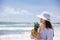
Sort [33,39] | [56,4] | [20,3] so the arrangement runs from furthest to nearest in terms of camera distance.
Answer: [56,4] → [20,3] → [33,39]

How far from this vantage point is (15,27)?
2404 millimetres

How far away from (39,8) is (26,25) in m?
0.32

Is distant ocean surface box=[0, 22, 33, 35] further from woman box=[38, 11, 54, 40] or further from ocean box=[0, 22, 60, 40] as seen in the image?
woman box=[38, 11, 54, 40]

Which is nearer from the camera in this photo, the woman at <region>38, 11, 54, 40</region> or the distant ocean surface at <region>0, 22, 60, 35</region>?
the woman at <region>38, 11, 54, 40</region>

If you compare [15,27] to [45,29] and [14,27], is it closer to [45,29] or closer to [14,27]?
[14,27]

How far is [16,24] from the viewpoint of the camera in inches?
91.5

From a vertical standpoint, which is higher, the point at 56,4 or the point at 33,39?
the point at 56,4

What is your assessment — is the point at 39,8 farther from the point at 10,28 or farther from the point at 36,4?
the point at 10,28

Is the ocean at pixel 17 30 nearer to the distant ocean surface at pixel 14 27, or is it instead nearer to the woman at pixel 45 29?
the distant ocean surface at pixel 14 27

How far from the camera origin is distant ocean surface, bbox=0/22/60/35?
7.34ft

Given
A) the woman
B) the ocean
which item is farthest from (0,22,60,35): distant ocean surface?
the woman

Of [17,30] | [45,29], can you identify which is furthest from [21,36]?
[45,29]

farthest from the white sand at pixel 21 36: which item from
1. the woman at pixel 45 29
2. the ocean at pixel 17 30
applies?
the woman at pixel 45 29

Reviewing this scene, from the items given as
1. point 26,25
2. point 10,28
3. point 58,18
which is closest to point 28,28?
point 26,25
